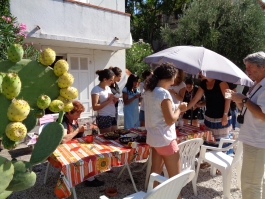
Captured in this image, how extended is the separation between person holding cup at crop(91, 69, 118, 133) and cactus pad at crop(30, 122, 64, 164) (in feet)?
7.72

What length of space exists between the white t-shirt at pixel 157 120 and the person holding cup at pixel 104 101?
4.11 ft

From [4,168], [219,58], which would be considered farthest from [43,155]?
[219,58]

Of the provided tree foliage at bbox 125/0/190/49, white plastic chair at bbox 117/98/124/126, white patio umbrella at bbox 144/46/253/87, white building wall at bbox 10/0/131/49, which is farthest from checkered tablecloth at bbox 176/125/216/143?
tree foliage at bbox 125/0/190/49

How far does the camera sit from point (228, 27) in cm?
1106

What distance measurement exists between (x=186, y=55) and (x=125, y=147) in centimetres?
199

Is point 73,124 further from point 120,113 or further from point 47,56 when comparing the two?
point 120,113

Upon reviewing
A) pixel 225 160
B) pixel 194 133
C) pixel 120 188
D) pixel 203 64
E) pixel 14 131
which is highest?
pixel 203 64

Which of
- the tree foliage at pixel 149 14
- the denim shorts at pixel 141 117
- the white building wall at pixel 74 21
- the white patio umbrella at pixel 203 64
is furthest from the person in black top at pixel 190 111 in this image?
the tree foliage at pixel 149 14

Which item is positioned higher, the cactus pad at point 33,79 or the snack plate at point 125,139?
the cactus pad at point 33,79

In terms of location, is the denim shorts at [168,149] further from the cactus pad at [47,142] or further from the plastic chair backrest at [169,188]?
the cactus pad at [47,142]

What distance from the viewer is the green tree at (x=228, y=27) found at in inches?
427

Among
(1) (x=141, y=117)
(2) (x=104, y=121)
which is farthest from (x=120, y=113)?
(2) (x=104, y=121)

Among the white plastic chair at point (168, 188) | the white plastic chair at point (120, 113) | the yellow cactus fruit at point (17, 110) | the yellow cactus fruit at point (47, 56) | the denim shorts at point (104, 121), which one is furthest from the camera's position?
the white plastic chair at point (120, 113)

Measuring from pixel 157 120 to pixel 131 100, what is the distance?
2.27m
